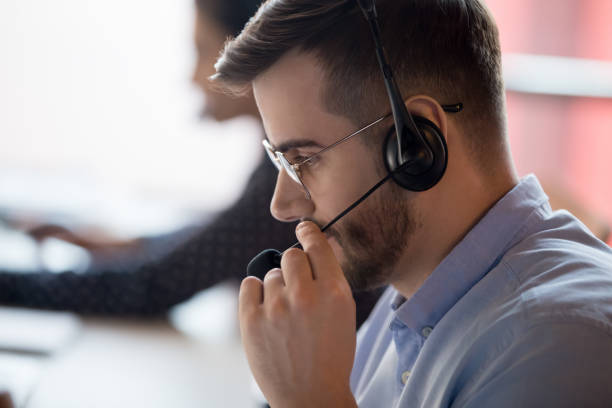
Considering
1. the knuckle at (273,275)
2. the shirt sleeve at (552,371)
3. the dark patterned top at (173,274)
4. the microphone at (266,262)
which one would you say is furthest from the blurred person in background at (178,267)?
the shirt sleeve at (552,371)

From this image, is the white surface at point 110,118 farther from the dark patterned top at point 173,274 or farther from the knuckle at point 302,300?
the knuckle at point 302,300

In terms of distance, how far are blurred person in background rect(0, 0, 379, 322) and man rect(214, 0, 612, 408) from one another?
625 mm

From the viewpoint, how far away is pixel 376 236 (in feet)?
2.75

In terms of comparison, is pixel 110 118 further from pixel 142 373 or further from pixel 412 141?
pixel 412 141

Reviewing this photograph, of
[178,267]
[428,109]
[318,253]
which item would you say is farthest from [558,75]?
Answer: [318,253]

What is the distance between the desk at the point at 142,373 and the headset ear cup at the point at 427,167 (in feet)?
1.91

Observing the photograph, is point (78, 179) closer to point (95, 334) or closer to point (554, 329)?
point (95, 334)

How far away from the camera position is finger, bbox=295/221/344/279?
75 centimetres

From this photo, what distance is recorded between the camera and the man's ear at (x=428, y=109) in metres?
0.75

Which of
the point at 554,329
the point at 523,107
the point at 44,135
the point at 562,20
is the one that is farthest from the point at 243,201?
the point at 562,20

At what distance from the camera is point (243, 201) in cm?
154

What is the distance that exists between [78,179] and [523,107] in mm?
1835

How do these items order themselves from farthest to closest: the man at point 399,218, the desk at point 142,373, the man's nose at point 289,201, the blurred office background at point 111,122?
the blurred office background at point 111,122, the desk at point 142,373, the man's nose at point 289,201, the man at point 399,218

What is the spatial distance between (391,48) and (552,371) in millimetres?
449
